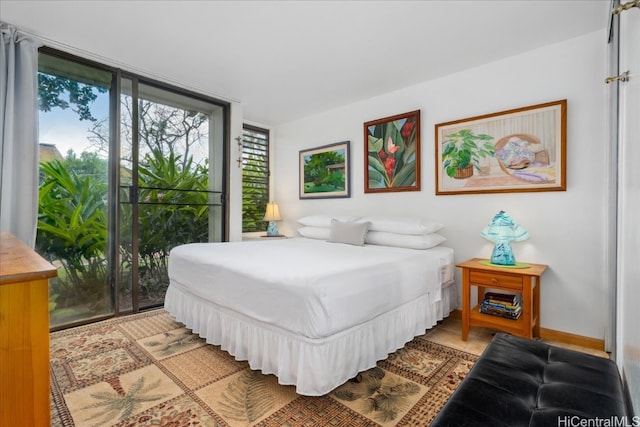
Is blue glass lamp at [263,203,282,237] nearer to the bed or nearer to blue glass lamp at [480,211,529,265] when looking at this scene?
the bed

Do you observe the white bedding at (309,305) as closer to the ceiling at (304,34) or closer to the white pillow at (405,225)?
the white pillow at (405,225)

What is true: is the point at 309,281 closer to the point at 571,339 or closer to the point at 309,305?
the point at 309,305

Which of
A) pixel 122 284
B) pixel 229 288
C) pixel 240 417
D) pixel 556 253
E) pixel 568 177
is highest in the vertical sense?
pixel 568 177

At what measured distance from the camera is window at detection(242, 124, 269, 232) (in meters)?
4.66

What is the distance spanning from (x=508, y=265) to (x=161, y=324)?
119 inches

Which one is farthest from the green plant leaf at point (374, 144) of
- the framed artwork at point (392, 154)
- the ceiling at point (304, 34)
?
the ceiling at point (304, 34)

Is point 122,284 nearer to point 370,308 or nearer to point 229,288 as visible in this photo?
point 229,288

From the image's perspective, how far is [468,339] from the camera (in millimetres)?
2525

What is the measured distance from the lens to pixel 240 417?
5.06 feet

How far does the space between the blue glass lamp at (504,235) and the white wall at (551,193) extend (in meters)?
0.24

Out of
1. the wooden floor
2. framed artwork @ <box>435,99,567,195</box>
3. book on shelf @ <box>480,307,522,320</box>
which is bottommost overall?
the wooden floor

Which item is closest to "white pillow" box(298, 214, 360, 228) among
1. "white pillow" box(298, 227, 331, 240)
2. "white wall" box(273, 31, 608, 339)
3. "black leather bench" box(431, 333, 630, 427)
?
"white pillow" box(298, 227, 331, 240)

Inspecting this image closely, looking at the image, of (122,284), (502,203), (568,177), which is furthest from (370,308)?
(122,284)

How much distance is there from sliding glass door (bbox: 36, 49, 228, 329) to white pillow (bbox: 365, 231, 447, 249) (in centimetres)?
212
